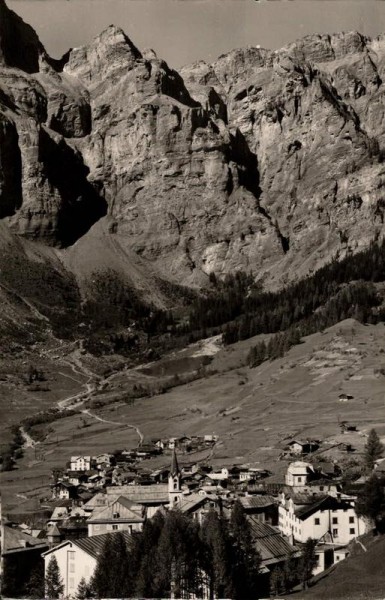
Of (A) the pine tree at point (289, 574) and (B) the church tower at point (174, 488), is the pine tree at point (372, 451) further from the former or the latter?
(A) the pine tree at point (289, 574)

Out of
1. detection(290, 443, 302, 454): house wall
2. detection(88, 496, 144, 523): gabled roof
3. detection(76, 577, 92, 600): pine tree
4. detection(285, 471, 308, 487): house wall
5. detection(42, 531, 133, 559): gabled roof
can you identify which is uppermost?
detection(290, 443, 302, 454): house wall

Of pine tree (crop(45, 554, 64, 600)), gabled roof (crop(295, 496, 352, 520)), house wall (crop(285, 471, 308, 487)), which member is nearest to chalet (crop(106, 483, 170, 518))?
gabled roof (crop(295, 496, 352, 520))

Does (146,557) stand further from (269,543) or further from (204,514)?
(204,514)

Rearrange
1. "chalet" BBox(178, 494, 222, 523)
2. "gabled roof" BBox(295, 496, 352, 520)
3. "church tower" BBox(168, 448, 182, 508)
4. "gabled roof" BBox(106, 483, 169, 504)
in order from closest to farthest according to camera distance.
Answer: "gabled roof" BBox(295, 496, 352, 520), "chalet" BBox(178, 494, 222, 523), "church tower" BBox(168, 448, 182, 508), "gabled roof" BBox(106, 483, 169, 504)

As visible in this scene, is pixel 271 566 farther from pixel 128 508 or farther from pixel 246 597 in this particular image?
pixel 128 508

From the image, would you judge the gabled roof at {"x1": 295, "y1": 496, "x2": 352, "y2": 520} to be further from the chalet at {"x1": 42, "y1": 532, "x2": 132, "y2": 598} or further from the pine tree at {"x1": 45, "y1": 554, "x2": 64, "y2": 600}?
the pine tree at {"x1": 45, "y1": 554, "x2": 64, "y2": 600}

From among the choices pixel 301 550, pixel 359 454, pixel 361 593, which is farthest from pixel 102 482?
pixel 361 593

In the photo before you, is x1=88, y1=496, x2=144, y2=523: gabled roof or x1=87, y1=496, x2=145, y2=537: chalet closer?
x1=87, y1=496, x2=145, y2=537: chalet
